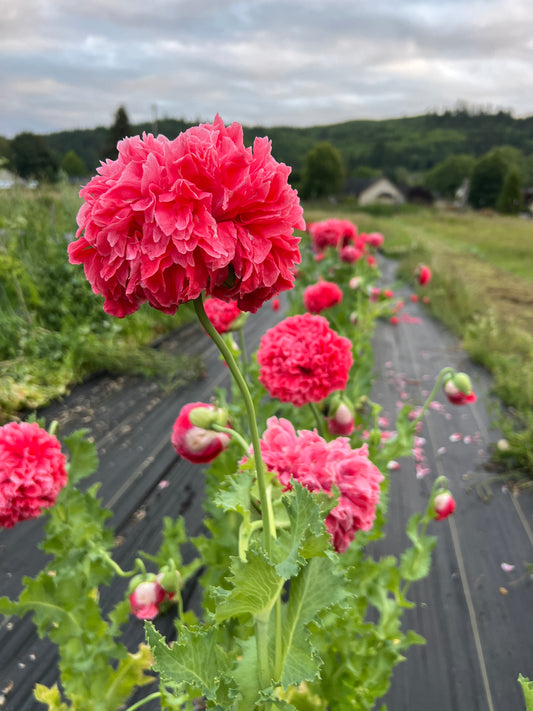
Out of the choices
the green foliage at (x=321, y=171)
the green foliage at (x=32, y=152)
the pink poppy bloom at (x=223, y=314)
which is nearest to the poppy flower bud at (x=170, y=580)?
the pink poppy bloom at (x=223, y=314)

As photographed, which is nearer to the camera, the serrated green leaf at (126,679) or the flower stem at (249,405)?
the flower stem at (249,405)

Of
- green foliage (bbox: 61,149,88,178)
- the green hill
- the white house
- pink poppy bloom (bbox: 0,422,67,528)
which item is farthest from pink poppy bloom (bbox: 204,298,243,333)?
the green hill

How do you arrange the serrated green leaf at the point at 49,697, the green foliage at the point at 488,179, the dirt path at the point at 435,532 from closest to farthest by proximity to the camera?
the serrated green leaf at the point at 49,697 → the dirt path at the point at 435,532 → the green foliage at the point at 488,179

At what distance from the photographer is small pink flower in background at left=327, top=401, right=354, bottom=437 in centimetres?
129

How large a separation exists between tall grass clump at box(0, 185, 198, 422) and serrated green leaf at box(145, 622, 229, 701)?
11.1 ft

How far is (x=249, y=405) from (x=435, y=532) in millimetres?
2547

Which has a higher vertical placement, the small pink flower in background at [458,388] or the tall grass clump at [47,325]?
the small pink flower in background at [458,388]

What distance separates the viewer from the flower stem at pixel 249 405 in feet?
1.54

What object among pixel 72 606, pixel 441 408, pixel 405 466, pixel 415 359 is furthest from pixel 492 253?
pixel 72 606

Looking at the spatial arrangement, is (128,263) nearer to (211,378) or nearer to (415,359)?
(211,378)

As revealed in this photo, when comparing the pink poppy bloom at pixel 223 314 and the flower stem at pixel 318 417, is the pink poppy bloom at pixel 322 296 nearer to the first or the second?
the pink poppy bloom at pixel 223 314

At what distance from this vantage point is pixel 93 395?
13.0 ft

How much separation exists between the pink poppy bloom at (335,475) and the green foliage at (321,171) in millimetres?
44575

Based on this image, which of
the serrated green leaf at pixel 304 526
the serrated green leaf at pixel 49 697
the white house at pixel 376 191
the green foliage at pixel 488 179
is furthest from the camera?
the white house at pixel 376 191
